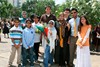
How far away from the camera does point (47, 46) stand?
833cm

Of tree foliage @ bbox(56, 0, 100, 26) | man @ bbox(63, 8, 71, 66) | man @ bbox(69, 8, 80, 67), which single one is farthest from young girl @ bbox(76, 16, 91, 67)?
tree foliage @ bbox(56, 0, 100, 26)

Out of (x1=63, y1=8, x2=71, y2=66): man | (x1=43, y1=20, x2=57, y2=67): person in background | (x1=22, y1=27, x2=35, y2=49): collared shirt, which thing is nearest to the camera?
(x1=43, y1=20, x2=57, y2=67): person in background

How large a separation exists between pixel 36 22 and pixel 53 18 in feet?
2.13

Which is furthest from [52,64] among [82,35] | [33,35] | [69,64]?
[82,35]

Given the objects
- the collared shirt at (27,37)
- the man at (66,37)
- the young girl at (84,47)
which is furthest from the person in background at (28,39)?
the young girl at (84,47)

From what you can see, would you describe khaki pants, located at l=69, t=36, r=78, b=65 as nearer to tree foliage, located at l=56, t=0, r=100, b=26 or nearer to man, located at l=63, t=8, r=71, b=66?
man, located at l=63, t=8, r=71, b=66

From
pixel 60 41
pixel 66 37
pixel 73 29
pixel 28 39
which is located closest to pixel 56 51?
pixel 60 41

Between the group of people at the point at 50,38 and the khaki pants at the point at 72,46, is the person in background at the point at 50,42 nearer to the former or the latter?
the group of people at the point at 50,38

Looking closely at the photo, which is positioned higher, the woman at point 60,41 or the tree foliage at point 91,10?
the tree foliage at point 91,10

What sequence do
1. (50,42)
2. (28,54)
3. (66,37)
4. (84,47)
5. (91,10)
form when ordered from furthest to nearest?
(91,10) → (66,37) → (28,54) → (50,42) → (84,47)

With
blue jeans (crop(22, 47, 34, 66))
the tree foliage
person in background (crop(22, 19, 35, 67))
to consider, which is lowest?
blue jeans (crop(22, 47, 34, 66))

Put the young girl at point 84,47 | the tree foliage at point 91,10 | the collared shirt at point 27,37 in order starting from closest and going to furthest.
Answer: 1. the young girl at point 84,47
2. the collared shirt at point 27,37
3. the tree foliage at point 91,10

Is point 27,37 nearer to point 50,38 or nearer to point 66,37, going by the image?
point 50,38

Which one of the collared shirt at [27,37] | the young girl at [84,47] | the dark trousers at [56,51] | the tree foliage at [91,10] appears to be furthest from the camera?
the tree foliage at [91,10]
